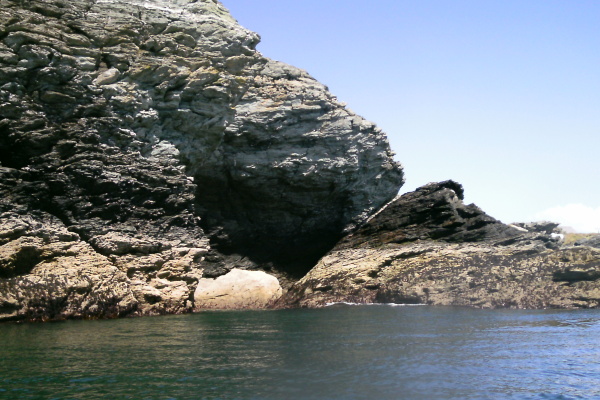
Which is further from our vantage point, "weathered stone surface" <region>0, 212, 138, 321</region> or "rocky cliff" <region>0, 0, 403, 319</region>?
"rocky cliff" <region>0, 0, 403, 319</region>

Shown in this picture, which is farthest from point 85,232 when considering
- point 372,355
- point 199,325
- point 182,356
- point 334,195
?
point 334,195

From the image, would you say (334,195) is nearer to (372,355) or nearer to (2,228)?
(2,228)

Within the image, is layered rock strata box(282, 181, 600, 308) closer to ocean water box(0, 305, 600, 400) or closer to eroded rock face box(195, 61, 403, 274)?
eroded rock face box(195, 61, 403, 274)

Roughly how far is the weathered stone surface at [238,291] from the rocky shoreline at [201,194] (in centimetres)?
17

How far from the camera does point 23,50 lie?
104 ft

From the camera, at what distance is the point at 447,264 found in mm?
42000

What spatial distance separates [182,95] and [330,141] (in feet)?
47.4

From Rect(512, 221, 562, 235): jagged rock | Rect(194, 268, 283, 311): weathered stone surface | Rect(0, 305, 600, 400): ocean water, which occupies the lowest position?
Rect(0, 305, 600, 400): ocean water

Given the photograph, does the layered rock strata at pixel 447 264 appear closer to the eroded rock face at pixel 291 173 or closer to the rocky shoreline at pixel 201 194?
the rocky shoreline at pixel 201 194

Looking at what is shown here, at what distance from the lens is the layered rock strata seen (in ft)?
123

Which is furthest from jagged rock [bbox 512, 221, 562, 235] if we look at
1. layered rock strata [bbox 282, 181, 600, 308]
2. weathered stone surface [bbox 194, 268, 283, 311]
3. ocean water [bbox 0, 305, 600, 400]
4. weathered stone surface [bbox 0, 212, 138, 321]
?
weathered stone surface [bbox 0, 212, 138, 321]

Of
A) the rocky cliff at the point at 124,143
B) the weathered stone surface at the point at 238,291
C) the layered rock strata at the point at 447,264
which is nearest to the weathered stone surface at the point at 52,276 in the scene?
the rocky cliff at the point at 124,143

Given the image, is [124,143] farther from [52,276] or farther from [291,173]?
[291,173]

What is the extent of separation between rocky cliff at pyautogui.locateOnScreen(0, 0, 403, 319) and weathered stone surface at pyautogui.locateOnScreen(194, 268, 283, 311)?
7764mm
